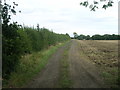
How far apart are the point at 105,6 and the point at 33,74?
6211 millimetres

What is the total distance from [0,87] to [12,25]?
419 centimetres

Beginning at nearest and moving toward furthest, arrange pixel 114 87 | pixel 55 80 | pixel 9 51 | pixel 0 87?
pixel 114 87, pixel 0 87, pixel 55 80, pixel 9 51

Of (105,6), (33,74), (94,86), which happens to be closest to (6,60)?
(33,74)

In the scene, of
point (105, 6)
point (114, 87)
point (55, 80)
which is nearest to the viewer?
point (114, 87)

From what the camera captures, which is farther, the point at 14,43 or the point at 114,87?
the point at 14,43

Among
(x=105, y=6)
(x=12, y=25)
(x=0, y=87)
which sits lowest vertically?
(x=0, y=87)

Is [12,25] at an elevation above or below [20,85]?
above

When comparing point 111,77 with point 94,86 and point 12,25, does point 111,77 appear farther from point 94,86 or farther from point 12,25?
point 12,25

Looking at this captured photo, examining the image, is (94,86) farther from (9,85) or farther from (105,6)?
(105,6)

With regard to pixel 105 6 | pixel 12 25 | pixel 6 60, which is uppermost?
pixel 105 6

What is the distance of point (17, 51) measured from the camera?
14.9 m

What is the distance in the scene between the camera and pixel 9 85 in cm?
1209

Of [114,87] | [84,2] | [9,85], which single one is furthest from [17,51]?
[114,87]

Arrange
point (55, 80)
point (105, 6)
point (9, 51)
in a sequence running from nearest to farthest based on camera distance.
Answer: point (55, 80)
point (9, 51)
point (105, 6)
